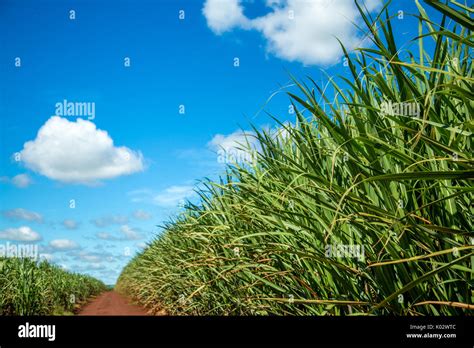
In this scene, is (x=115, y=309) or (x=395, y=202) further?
(x=115, y=309)

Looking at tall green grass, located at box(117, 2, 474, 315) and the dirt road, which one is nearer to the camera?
tall green grass, located at box(117, 2, 474, 315)

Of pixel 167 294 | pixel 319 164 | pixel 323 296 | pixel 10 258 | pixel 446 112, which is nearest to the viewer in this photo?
pixel 446 112

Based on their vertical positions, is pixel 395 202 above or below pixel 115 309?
above

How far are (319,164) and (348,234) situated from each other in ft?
1.11

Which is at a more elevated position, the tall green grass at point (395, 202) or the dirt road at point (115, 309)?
the tall green grass at point (395, 202)

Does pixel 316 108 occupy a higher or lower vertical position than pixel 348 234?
higher

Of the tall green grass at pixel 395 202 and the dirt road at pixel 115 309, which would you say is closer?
the tall green grass at pixel 395 202

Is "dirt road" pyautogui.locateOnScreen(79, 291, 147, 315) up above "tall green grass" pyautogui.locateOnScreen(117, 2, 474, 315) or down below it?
below
